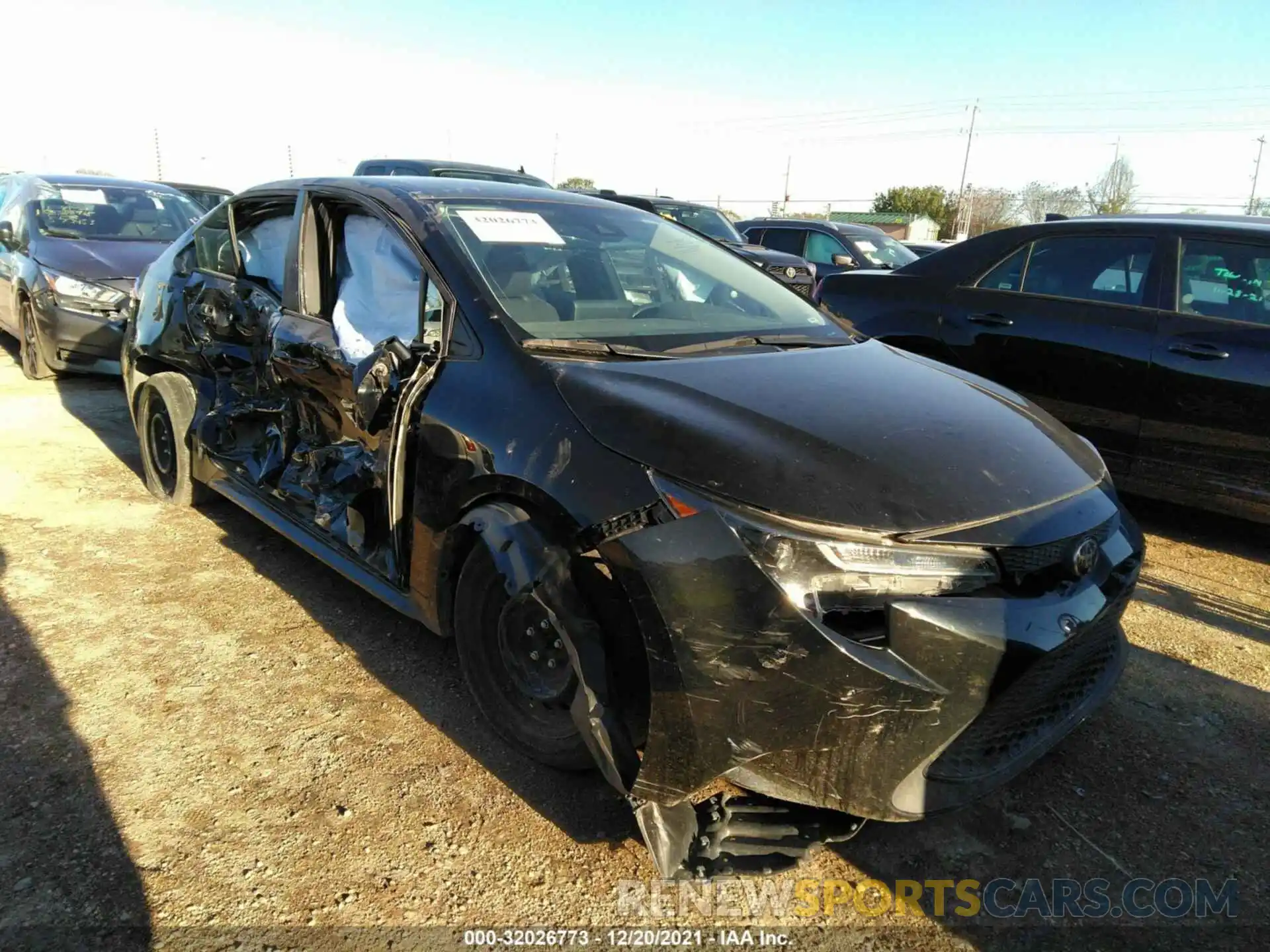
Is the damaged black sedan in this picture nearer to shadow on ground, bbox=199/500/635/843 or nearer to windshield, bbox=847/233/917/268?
shadow on ground, bbox=199/500/635/843

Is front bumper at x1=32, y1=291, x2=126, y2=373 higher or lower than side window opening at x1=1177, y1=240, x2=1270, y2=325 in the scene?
lower

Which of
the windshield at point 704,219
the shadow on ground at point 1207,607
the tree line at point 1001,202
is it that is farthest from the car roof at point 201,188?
the tree line at point 1001,202

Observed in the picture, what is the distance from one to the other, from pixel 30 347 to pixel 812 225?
937cm

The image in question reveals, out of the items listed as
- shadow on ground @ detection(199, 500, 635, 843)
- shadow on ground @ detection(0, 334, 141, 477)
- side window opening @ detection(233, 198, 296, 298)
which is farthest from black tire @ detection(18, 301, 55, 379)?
side window opening @ detection(233, 198, 296, 298)

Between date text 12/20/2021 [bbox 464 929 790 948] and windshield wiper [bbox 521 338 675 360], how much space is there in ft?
4.96

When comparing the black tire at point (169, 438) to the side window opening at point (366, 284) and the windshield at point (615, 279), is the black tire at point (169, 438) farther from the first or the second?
the windshield at point (615, 279)

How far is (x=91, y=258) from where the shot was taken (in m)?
7.34

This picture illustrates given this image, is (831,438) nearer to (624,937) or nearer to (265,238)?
(624,937)

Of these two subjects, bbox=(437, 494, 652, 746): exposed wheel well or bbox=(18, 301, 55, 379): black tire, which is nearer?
bbox=(437, 494, 652, 746): exposed wheel well

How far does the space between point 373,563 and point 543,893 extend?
1325 millimetres

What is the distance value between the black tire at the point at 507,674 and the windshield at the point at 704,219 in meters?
10.4

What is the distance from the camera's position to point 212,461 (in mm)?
4168

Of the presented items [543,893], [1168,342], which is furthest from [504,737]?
[1168,342]

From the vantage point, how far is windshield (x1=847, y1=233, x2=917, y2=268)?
38.5 ft
